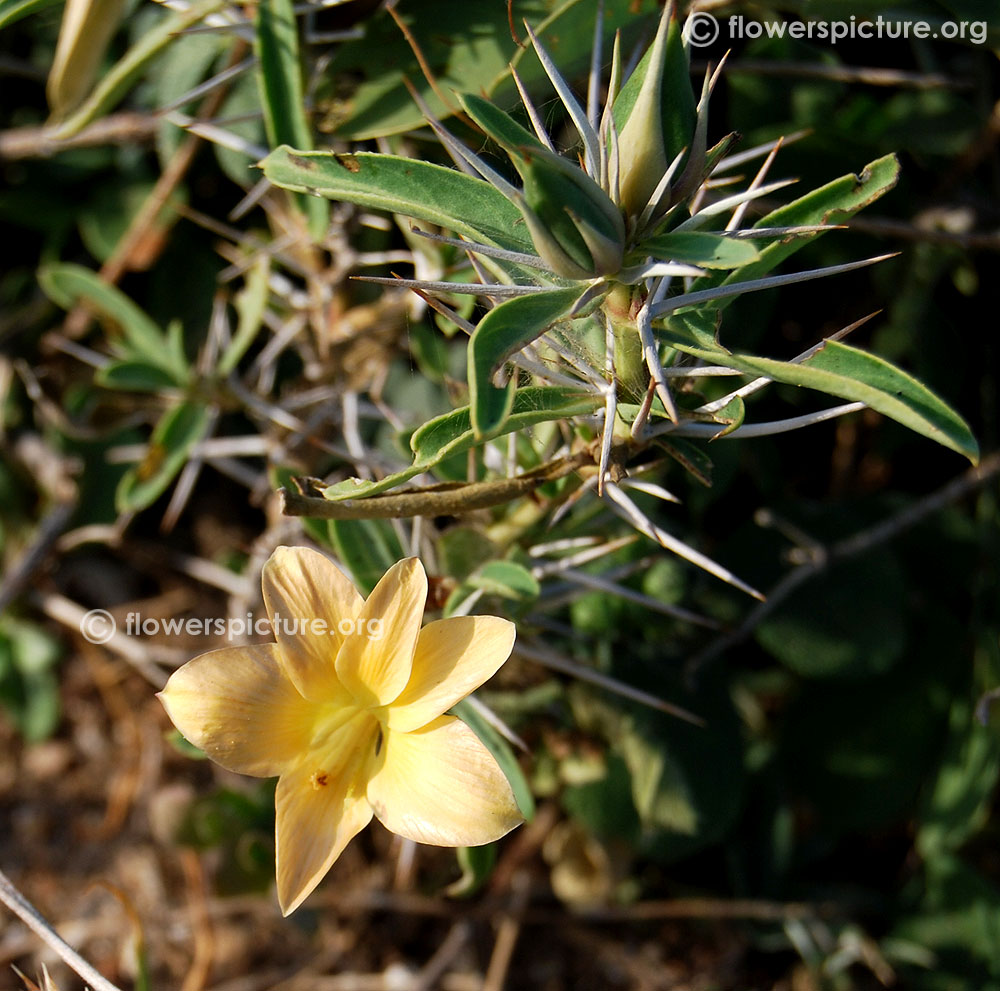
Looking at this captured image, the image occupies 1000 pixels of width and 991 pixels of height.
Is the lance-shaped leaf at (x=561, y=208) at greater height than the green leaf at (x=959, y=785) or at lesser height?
greater

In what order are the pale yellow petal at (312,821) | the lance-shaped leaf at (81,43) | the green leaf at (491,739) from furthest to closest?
the lance-shaped leaf at (81,43) < the green leaf at (491,739) < the pale yellow petal at (312,821)

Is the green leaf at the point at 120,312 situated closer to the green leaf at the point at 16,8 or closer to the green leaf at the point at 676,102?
the green leaf at the point at 16,8

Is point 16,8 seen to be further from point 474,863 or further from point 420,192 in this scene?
point 474,863

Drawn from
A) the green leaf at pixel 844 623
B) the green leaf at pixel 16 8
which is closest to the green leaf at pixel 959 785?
the green leaf at pixel 844 623

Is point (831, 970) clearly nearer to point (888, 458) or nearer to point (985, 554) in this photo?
point (985, 554)

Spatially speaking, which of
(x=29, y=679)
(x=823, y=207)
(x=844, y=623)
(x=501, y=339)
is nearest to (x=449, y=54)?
(x=823, y=207)

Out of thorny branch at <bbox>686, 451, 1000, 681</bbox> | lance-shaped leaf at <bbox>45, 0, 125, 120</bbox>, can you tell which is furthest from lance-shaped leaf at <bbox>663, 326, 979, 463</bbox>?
lance-shaped leaf at <bbox>45, 0, 125, 120</bbox>

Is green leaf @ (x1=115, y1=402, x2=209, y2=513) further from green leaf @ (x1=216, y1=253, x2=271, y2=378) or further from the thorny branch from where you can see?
the thorny branch
